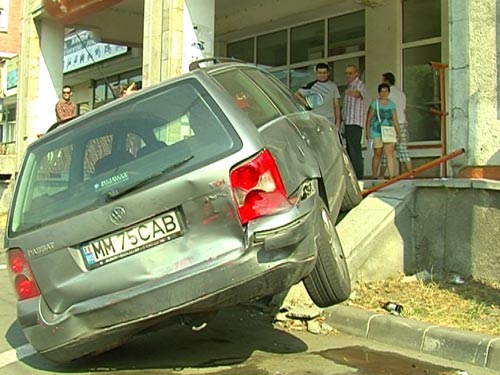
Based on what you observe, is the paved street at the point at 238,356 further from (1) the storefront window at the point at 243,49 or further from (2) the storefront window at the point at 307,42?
(1) the storefront window at the point at 243,49

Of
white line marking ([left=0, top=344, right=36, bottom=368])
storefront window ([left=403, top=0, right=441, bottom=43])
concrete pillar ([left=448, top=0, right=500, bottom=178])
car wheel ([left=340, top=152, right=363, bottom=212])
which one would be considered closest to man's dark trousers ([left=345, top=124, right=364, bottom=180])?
car wheel ([left=340, top=152, right=363, bottom=212])

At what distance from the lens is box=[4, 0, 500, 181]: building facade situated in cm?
690

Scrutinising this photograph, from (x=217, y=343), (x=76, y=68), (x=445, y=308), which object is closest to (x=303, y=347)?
(x=217, y=343)

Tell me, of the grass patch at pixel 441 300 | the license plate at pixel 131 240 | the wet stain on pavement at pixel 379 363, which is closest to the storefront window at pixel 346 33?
the grass patch at pixel 441 300

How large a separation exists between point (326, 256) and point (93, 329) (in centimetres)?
170

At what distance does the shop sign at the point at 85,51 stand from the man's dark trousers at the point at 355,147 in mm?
10243

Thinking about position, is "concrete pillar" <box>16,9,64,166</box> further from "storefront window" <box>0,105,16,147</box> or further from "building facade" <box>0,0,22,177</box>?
"storefront window" <box>0,105,16,147</box>

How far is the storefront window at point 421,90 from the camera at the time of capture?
1109 cm

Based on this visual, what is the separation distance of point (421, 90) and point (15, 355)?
8465mm

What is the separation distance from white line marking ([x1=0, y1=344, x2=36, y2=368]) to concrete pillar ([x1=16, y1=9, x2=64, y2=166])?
10719 millimetres

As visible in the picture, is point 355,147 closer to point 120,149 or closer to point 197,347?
point 197,347

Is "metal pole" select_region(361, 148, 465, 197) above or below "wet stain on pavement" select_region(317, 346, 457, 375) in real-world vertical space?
above

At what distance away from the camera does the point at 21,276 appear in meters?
4.14

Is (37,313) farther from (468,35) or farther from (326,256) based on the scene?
(468,35)
